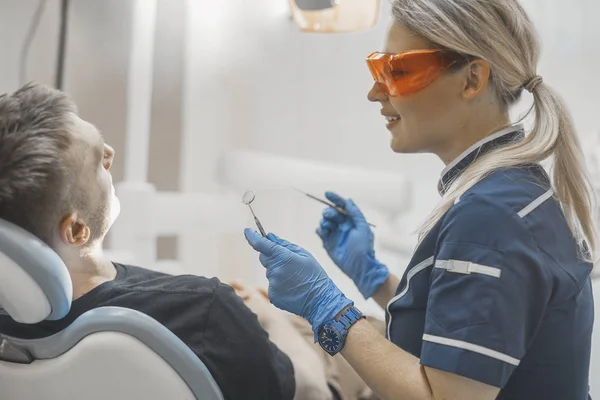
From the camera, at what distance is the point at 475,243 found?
0.99 metres

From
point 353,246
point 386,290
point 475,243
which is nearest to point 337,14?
point 353,246

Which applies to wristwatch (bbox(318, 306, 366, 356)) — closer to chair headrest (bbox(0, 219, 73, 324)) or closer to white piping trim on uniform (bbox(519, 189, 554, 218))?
white piping trim on uniform (bbox(519, 189, 554, 218))

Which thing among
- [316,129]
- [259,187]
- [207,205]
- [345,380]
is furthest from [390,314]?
[316,129]

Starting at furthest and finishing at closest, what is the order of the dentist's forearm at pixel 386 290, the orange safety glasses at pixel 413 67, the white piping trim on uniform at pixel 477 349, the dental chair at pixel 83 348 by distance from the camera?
the dentist's forearm at pixel 386 290, the orange safety glasses at pixel 413 67, the dental chair at pixel 83 348, the white piping trim on uniform at pixel 477 349

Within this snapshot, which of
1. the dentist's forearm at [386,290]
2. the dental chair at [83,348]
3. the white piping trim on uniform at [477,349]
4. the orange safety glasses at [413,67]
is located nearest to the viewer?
the white piping trim on uniform at [477,349]

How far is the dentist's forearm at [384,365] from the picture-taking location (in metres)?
1.00

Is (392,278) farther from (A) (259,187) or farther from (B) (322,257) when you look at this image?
(B) (322,257)

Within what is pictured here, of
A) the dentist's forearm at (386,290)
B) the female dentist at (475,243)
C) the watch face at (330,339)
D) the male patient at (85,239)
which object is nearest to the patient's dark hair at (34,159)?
the male patient at (85,239)

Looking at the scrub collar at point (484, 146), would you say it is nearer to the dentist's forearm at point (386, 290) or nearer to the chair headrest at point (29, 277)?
the dentist's forearm at point (386, 290)

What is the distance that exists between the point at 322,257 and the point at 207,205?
60 centimetres

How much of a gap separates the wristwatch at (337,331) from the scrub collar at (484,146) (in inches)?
12.6

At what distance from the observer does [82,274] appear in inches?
49.8

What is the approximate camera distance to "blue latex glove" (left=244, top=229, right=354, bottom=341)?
1124 mm

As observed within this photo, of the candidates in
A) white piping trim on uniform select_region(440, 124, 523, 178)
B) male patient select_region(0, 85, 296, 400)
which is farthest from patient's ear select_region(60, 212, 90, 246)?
white piping trim on uniform select_region(440, 124, 523, 178)
